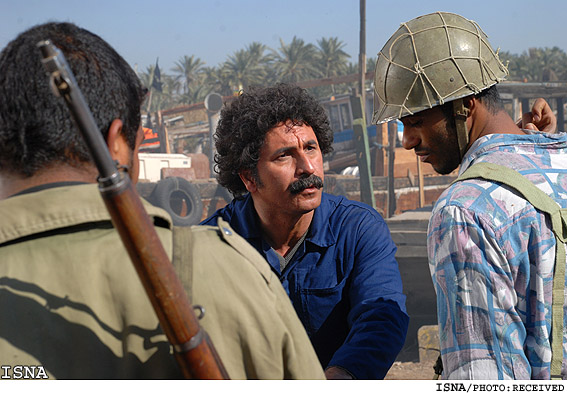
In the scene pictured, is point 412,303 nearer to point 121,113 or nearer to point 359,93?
point 359,93

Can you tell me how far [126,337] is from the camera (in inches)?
48.4

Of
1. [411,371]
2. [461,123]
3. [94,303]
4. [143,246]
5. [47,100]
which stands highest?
[47,100]

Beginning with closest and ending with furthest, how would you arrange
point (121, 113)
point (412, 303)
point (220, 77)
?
point (121, 113)
point (412, 303)
point (220, 77)

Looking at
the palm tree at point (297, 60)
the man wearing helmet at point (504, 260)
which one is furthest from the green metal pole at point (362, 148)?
the palm tree at point (297, 60)

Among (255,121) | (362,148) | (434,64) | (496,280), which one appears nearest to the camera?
(496,280)

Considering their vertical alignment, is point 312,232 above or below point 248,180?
below

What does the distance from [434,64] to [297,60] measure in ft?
202

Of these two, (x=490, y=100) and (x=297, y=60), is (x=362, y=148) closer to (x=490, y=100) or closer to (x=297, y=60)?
(x=490, y=100)

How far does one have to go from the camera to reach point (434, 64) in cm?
221

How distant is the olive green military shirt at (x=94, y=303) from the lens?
1.20m

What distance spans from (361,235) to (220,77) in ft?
198

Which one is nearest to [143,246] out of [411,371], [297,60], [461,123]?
[461,123]

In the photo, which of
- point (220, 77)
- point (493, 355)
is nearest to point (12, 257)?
point (493, 355)

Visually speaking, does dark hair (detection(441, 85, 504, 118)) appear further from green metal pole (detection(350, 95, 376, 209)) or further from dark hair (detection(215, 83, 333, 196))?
green metal pole (detection(350, 95, 376, 209))
